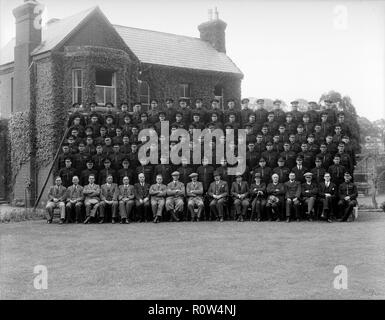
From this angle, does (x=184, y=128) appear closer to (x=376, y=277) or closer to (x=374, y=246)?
(x=374, y=246)

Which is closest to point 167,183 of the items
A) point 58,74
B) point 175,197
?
point 175,197

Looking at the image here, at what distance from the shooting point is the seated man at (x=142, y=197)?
13.3m

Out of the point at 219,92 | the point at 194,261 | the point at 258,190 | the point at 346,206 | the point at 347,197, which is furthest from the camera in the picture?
the point at 219,92

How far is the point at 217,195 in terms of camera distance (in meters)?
13.6

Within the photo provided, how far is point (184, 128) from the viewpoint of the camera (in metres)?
14.5

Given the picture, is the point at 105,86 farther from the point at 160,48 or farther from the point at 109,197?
the point at 109,197

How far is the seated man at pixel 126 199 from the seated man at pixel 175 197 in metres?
0.91

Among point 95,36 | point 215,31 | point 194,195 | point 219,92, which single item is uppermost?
point 215,31

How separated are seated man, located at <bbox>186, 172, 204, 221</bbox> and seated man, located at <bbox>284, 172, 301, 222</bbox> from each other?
2135 mm

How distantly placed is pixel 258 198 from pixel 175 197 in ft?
6.87

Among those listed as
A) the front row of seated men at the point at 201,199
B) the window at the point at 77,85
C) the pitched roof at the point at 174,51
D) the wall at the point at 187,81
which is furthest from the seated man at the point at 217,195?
the pitched roof at the point at 174,51

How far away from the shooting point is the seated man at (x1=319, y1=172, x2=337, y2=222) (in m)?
12.9
